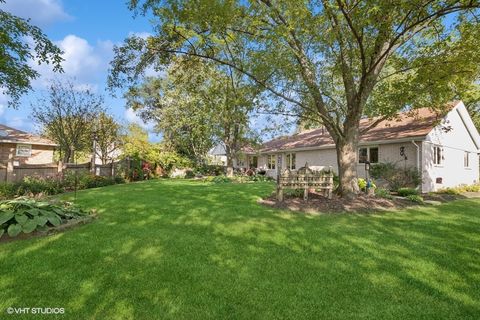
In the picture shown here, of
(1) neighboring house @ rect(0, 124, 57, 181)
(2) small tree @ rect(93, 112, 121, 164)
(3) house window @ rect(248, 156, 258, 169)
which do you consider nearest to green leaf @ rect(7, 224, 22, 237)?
(1) neighboring house @ rect(0, 124, 57, 181)

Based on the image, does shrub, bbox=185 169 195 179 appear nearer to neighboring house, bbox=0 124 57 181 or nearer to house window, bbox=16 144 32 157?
neighboring house, bbox=0 124 57 181

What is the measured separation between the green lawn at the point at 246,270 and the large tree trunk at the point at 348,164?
3.35 metres

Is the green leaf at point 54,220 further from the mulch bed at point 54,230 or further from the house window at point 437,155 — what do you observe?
the house window at point 437,155

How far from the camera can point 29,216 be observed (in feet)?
18.4

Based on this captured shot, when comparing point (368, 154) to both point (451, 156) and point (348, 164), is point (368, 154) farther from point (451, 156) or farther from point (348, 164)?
point (348, 164)

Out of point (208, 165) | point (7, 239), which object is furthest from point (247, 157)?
point (7, 239)

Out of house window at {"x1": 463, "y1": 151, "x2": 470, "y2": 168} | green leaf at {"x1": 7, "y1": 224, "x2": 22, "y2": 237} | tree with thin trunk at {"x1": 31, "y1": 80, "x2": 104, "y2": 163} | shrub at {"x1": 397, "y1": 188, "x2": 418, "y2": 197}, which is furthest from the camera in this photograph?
tree with thin trunk at {"x1": 31, "y1": 80, "x2": 104, "y2": 163}

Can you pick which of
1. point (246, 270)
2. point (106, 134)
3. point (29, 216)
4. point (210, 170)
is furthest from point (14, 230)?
point (106, 134)

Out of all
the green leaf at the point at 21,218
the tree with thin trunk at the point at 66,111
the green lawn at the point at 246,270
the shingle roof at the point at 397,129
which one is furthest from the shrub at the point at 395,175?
the tree with thin trunk at the point at 66,111

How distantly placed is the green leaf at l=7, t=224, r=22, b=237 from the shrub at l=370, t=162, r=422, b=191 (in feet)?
51.0

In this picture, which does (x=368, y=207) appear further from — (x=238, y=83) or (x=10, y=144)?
(x=10, y=144)

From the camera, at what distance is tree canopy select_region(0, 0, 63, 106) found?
35.3 feet

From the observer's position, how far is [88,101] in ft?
69.1

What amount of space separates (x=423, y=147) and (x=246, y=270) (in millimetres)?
14688
